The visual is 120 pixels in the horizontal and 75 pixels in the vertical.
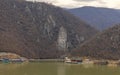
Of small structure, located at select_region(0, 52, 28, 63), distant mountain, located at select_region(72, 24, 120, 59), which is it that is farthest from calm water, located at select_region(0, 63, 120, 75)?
distant mountain, located at select_region(72, 24, 120, 59)

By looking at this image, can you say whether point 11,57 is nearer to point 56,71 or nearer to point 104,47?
point 104,47

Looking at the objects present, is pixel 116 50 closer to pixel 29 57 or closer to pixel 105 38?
pixel 105 38

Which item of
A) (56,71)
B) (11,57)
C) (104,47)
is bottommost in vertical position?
(56,71)

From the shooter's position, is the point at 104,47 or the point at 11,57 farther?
the point at 11,57

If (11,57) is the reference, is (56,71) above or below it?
below

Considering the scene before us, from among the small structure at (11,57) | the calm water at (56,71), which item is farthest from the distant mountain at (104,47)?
the calm water at (56,71)

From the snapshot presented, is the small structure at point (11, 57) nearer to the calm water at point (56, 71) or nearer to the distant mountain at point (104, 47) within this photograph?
the distant mountain at point (104, 47)

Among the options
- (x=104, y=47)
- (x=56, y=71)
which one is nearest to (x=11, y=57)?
(x=104, y=47)

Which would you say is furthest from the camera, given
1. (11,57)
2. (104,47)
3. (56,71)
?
(11,57)

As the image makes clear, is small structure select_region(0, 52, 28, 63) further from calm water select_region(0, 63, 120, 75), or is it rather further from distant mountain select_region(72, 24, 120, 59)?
calm water select_region(0, 63, 120, 75)

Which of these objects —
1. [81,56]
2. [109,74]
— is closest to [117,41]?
[81,56]
